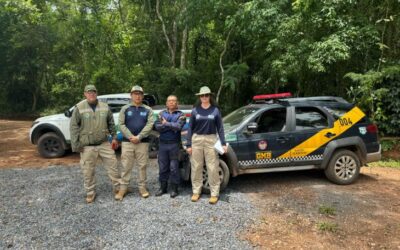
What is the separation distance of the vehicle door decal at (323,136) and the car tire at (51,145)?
19.2 ft

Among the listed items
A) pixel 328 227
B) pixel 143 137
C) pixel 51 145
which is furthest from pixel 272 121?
pixel 51 145

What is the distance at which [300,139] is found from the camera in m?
5.84

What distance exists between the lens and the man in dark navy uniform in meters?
5.17

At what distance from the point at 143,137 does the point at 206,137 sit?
3.21ft

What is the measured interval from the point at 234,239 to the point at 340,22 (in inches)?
272

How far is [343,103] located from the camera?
20.3 ft

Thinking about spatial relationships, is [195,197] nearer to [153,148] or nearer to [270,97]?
[270,97]

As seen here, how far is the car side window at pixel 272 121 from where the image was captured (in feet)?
19.4

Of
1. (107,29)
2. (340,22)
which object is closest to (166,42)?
(107,29)

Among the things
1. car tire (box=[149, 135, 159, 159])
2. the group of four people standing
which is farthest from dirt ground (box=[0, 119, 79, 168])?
the group of four people standing

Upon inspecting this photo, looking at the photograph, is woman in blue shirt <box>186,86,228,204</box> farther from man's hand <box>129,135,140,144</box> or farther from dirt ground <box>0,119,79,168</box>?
dirt ground <box>0,119,79,168</box>

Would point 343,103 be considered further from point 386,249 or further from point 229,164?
point 386,249

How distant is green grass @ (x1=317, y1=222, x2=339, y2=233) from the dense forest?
507cm

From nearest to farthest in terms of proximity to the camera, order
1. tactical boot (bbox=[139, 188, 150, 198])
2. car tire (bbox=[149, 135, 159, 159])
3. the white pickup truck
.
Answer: tactical boot (bbox=[139, 188, 150, 198]) < car tire (bbox=[149, 135, 159, 159]) < the white pickup truck
